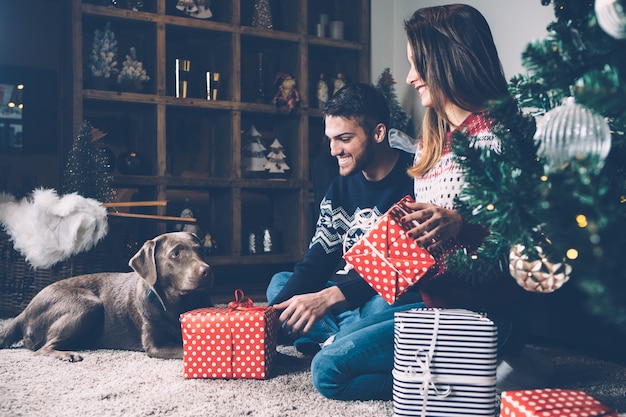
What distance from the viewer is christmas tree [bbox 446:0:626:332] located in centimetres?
84

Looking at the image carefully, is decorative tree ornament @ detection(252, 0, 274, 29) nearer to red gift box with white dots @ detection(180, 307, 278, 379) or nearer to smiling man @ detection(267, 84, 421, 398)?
smiling man @ detection(267, 84, 421, 398)

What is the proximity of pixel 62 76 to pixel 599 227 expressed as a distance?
12.6 feet

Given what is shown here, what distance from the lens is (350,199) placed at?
238 centimetres

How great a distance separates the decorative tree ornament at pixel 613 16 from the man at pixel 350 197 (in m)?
1.32

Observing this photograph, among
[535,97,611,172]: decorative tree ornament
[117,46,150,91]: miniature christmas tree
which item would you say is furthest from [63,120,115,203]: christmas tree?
[535,97,611,172]: decorative tree ornament

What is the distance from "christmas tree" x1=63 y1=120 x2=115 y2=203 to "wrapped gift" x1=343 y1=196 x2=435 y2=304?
83.0 inches

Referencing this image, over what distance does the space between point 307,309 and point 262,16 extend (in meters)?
2.76

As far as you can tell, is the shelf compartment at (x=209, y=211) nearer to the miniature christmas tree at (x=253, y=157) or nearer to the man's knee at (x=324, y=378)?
the miniature christmas tree at (x=253, y=157)

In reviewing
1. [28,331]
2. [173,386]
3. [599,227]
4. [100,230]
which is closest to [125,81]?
[100,230]

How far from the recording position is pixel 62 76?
4.02 meters

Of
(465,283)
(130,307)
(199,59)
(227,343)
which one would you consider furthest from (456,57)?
(199,59)

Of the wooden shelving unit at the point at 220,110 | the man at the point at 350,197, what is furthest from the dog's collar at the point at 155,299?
the wooden shelving unit at the point at 220,110

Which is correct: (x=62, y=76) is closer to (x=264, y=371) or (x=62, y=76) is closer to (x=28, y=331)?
(x=28, y=331)

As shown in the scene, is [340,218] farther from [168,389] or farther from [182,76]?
[182,76]
